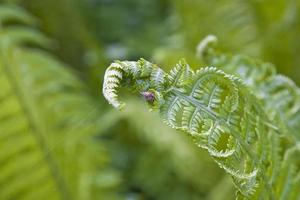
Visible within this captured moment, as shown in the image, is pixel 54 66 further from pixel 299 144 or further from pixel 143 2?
pixel 299 144

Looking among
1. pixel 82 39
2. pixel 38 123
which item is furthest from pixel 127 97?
pixel 38 123

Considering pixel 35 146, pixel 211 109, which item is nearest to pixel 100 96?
pixel 35 146

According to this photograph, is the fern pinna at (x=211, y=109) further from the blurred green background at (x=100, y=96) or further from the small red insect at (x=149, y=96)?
the blurred green background at (x=100, y=96)

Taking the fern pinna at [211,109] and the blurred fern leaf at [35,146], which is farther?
the blurred fern leaf at [35,146]

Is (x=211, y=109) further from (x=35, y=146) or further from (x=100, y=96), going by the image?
(x=100, y=96)

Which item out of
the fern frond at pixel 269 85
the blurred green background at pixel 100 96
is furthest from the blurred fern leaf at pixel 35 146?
the fern frond at pixel 269 85
